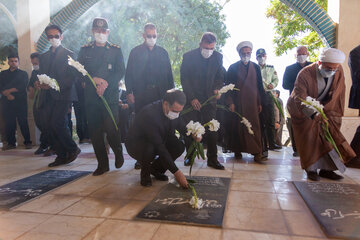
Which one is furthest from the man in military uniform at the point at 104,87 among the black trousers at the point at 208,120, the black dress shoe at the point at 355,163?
the black dress shoe at the point at 355,163

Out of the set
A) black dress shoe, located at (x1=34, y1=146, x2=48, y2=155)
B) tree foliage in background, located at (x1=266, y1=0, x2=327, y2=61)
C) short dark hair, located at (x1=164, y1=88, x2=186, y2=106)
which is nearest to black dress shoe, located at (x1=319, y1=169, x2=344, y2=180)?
short dark hair, located at (x1=164, y1=88, x2=186, y2=106)

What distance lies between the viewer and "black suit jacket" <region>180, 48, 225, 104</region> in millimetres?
4984

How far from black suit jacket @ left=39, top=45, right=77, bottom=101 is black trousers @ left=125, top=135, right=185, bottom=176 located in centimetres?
183

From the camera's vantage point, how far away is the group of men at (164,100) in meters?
3.79

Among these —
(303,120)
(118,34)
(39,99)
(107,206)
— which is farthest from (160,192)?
(118,34)

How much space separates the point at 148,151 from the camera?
3.65m

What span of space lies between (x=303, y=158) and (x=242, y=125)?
4.93ft

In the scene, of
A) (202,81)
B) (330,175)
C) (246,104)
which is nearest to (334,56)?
(330,175)

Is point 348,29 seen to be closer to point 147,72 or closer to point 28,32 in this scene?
point 147,72

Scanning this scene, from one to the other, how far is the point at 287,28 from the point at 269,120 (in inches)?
360

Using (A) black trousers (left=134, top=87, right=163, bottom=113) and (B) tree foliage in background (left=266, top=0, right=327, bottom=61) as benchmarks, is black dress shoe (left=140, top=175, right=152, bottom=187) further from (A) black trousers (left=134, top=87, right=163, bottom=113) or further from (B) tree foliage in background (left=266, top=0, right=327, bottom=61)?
(B) tree foliage in background (left=266, top=0, right=327, bottom=61)

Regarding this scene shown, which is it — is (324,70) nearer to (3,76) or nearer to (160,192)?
(160,192)

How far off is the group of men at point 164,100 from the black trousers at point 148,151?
0.01 meters

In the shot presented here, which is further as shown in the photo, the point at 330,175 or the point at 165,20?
the point at 165,20
